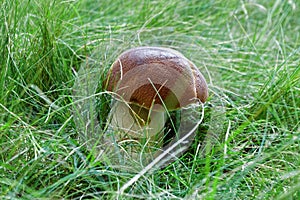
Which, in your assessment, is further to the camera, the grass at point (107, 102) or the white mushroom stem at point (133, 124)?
the white mushroom stem at point (133, 124)

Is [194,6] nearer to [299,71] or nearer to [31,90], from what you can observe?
[299,71]

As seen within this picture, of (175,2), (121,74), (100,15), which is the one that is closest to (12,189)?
(121,74)

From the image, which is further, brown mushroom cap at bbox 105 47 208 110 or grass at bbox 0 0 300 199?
brown mushroom cap at bbox 105 47 208 110

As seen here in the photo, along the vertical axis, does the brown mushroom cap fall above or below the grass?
above

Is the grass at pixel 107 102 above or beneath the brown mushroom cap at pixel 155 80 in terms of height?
beneath
